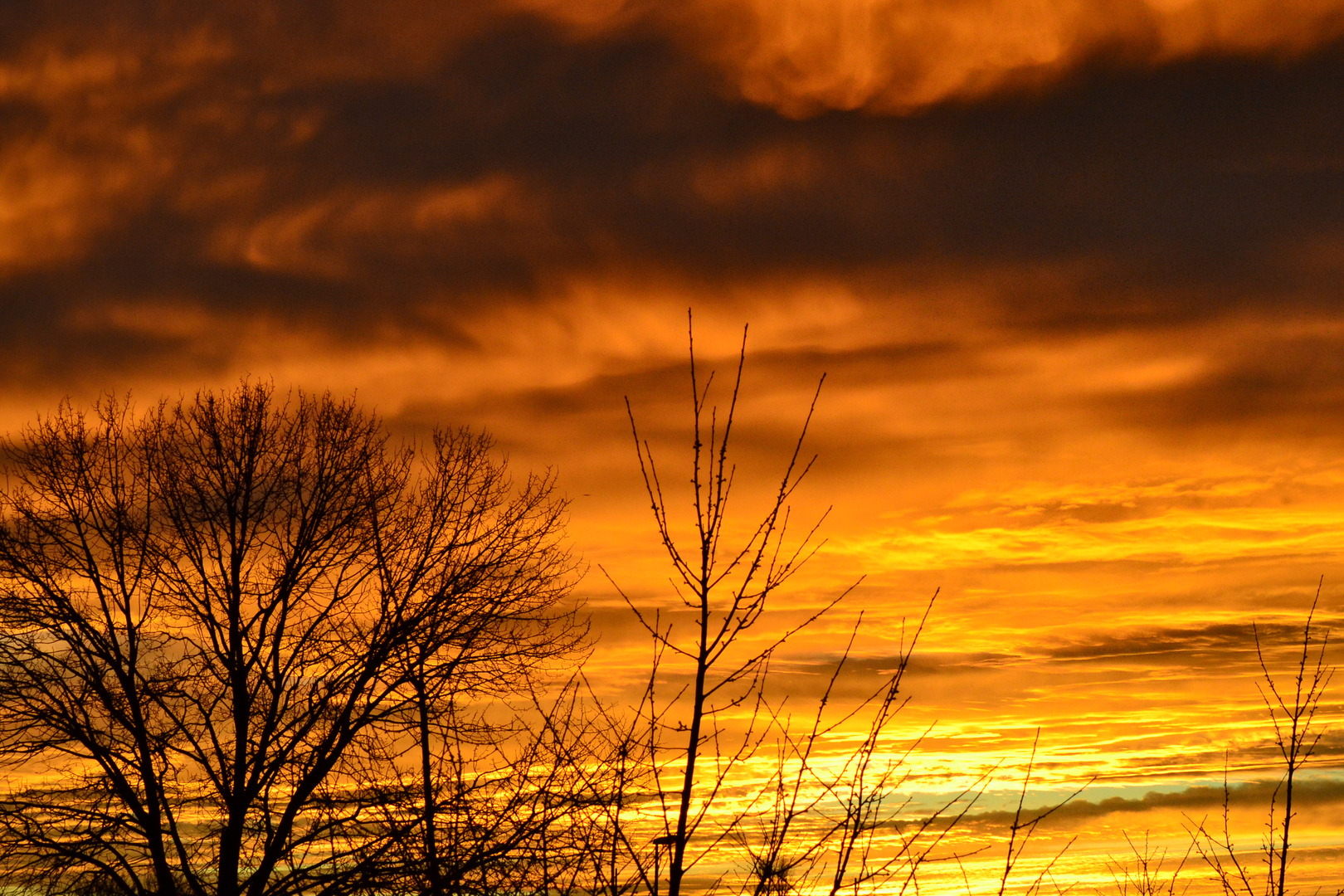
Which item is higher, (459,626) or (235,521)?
(235,521)

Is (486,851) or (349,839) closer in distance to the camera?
(486,851)

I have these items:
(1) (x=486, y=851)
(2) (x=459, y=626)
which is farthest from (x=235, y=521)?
(1) (x=486, y=851)

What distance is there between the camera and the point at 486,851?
15.5 meters

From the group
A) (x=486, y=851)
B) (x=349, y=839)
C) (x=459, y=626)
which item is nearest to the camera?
(x=486, y=851)

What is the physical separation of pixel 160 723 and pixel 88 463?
4548 millimetres

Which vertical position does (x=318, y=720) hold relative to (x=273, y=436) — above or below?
below

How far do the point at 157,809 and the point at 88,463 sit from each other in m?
5.83

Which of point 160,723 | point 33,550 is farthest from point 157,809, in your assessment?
point 33,550

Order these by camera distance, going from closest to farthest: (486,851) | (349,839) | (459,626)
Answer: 1. (486,851)
2. (349,839)
3. (459,626)

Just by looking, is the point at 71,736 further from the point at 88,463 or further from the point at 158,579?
the point at 88,463

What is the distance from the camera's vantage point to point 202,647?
60.7 feet

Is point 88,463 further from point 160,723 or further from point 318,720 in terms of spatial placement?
point 318,720

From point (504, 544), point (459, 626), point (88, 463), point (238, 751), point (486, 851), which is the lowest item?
point (486, 851)

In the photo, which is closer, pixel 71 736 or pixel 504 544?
pixel 71 736
